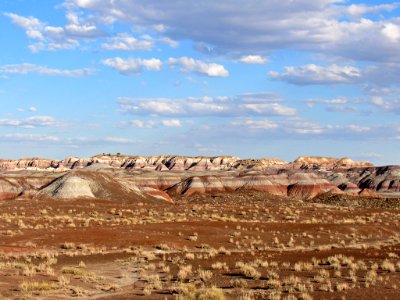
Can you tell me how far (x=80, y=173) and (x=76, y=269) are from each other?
6486 cm

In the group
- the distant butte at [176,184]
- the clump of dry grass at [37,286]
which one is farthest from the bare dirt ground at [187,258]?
the distant butte at [176,184]

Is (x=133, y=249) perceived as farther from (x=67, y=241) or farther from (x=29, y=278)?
(x=29, y=278)

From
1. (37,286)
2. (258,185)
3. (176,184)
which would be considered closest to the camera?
(37,286)

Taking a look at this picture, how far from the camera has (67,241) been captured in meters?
38.2

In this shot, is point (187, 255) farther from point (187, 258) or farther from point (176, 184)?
point (176, 184)

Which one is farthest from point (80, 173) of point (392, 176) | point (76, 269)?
point (392, 176)

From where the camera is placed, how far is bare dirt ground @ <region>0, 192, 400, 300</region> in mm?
21797

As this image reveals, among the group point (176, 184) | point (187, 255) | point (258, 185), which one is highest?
point (258, 185)

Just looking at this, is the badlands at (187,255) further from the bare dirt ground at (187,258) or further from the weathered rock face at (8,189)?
the weathered rock face at (8,189)

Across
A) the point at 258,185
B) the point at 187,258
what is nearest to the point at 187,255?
the point at 187,258

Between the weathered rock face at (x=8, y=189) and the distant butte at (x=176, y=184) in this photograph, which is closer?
the distant butte at (x=176, y=184)

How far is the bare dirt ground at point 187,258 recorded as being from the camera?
71.5 feet

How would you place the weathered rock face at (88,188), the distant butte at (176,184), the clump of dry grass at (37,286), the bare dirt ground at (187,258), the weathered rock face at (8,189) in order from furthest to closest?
the weathered rock face at (8,189) → the distant butte at (176,184) → the weathered rock face at (88,188) → the bare dirt ground at (187,258) → the clump of dry grass at (37,286)

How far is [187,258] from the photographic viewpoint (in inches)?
1284
